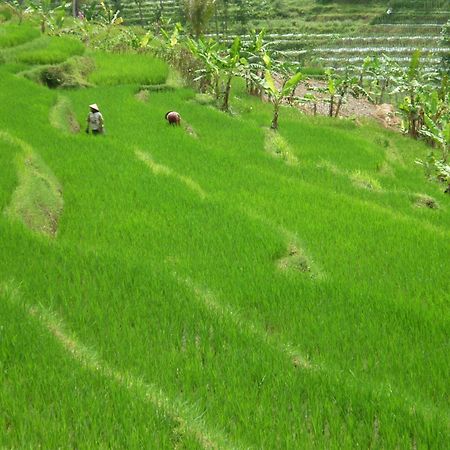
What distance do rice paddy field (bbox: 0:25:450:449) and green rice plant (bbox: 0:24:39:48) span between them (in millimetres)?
6174

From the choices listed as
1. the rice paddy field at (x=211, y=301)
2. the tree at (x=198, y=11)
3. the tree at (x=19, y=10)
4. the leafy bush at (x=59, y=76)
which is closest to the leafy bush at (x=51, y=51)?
the leafy bush at (x=59, y=76)

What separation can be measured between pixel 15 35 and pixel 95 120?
694cm

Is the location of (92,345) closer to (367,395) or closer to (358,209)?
(367,395)

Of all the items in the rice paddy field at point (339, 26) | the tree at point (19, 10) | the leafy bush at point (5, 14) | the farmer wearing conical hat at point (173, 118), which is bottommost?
the rice paddy field at point (339, 26)

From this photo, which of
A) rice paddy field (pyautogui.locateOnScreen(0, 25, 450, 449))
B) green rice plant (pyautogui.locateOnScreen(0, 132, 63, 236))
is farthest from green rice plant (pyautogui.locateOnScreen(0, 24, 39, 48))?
green rice plant (pyautogui.locateOnScreen(0, 132, 63, 236))

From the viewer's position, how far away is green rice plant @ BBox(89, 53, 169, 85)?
11312mm

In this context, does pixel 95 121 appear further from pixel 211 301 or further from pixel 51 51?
pixel 51 51

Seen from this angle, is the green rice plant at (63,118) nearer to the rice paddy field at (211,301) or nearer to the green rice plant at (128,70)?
the rice paddy field at (211,301)

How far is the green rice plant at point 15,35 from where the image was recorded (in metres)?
12.3

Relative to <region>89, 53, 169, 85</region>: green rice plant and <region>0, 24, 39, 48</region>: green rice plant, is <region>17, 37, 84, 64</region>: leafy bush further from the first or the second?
<region>89, 53, 169, 85</region>: green rice plant

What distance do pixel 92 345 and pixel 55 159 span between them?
368cm

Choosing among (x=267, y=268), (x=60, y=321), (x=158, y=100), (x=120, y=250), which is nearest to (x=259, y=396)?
(x=60, y=321)

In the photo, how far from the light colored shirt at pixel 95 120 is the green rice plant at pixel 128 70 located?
4175mm

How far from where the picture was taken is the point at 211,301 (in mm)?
3375
